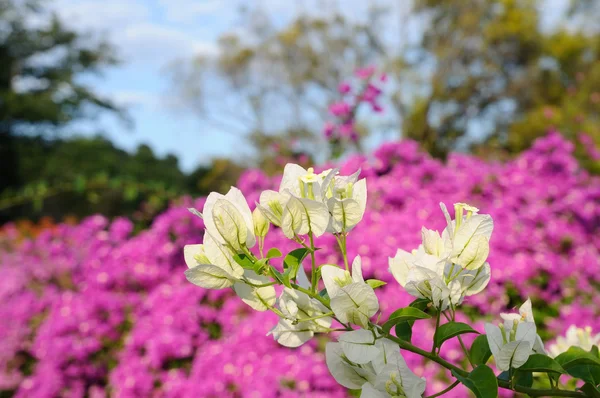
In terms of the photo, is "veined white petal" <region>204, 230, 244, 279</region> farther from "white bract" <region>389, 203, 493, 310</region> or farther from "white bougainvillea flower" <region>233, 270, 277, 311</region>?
"white bract" <region>389, 203, 493, 310</region>

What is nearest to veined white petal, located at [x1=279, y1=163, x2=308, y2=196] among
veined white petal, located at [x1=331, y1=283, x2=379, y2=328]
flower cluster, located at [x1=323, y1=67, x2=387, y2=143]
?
veined white petal, located at [x1=331, y1=283, x2=379, y2=328]

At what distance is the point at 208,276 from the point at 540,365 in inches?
12.6

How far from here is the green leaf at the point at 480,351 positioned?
→ 63 cm

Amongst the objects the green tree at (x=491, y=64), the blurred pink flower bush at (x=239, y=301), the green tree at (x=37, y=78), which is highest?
the green tree at (x=491, y=64)

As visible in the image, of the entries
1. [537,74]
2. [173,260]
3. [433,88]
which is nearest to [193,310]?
[173,260]

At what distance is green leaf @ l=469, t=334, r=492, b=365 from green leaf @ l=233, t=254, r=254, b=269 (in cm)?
24

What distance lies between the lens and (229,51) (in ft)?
60.2

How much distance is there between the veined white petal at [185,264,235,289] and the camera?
0.56 m

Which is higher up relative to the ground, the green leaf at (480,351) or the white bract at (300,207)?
the green leaf at (480,351)

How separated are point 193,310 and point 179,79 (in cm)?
1596

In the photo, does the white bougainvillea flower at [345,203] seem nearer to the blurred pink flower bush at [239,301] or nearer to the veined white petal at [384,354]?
the veined white petal at [384,354]

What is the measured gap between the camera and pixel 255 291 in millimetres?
617

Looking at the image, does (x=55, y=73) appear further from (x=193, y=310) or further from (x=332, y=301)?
(x=332, y=301)

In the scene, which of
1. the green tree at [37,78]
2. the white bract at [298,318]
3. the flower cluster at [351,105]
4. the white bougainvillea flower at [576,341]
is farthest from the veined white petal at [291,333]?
the green tree at [37,78]
